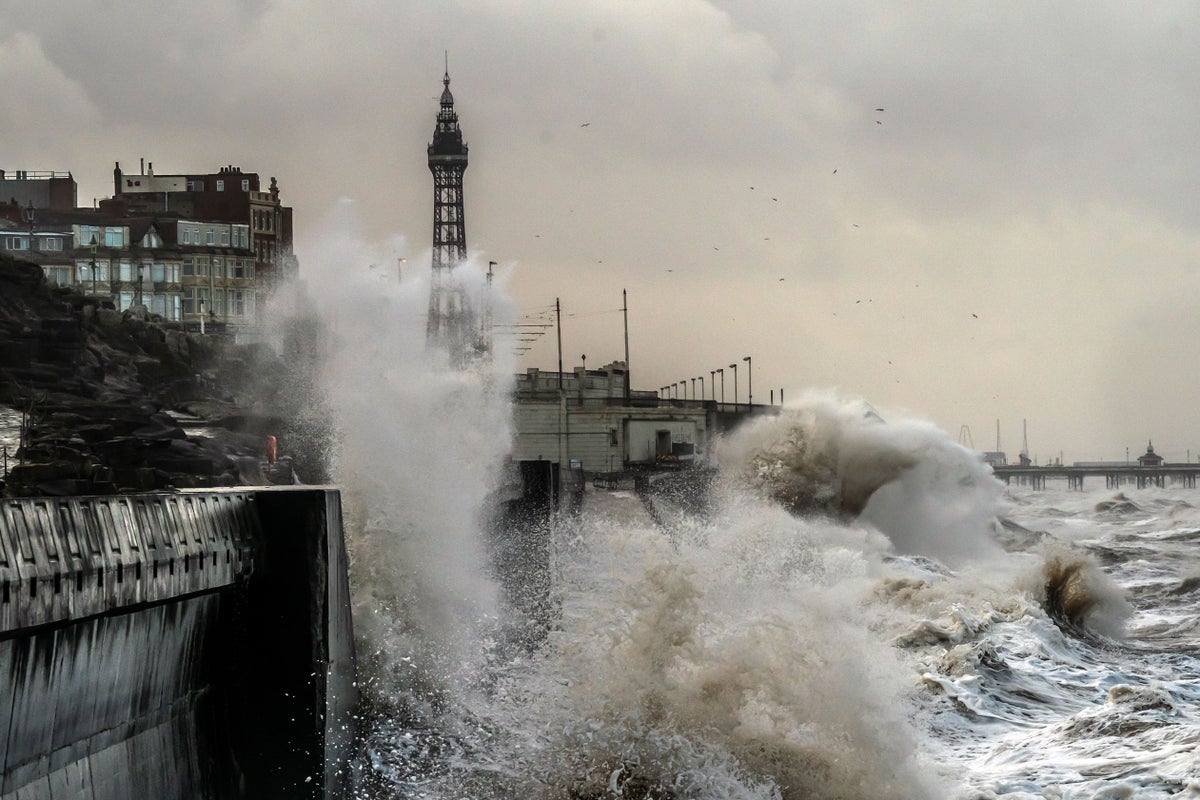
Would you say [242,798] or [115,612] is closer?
[115,612]

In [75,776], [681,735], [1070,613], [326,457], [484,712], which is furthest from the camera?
[326,457]

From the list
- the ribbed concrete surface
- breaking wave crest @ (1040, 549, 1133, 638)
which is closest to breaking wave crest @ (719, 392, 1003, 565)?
the ribbed concrete surface

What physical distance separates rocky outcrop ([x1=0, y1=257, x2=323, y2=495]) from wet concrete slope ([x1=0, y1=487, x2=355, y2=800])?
15.0 m

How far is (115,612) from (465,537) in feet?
42.7

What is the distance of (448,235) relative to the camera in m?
78.5

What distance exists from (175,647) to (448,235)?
7025cm

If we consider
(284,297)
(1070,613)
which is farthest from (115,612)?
(284,297)

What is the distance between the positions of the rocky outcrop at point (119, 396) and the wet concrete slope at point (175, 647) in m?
15.0

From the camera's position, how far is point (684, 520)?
133 ft

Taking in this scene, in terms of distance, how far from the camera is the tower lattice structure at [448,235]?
74.9 metres

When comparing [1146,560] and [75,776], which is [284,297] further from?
[75,776]

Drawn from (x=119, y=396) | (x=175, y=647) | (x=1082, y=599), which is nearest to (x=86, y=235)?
(x=119, y=396)

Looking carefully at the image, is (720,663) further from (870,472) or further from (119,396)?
(870,472)

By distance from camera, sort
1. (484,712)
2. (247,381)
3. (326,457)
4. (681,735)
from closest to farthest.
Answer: (681,735), (484,712), (326,457), (247,381)
